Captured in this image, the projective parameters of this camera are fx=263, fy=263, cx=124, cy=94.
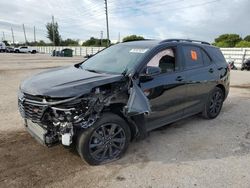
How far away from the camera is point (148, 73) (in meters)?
3.98

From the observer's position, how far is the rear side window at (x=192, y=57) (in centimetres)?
490

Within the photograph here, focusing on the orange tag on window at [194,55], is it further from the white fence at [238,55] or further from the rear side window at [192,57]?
the white fence at [238,55]

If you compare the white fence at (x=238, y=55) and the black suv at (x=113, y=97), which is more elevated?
the white fence at (x=238, y=55)

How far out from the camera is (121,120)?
12.2 feet

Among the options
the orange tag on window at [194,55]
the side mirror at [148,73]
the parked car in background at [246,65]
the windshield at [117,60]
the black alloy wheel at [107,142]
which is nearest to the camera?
the black alloy wheel at [107,142]

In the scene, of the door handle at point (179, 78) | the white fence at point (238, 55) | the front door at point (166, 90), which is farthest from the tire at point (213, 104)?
the white fence at point (238, 55)

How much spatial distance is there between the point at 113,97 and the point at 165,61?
137cm

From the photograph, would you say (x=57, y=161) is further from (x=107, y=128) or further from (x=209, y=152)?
(x=209, y=152)

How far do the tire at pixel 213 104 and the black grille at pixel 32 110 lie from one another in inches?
142

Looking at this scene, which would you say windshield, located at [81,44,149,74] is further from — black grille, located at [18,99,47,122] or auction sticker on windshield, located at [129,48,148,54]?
black grille, located at [18,99,47,122]

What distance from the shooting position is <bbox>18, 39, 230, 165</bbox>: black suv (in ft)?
11.0

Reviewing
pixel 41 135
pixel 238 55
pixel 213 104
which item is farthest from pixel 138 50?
pixel 238 55

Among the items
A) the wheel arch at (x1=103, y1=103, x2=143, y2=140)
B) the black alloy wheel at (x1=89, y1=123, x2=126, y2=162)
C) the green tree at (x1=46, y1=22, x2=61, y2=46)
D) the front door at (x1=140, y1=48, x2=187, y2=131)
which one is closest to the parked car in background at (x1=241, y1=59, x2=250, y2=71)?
the front door at (x1=140, y1=48, x2=187, y2=131)

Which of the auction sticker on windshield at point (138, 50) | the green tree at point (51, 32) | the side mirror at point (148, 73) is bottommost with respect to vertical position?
the side mirror at point (148, 73)
